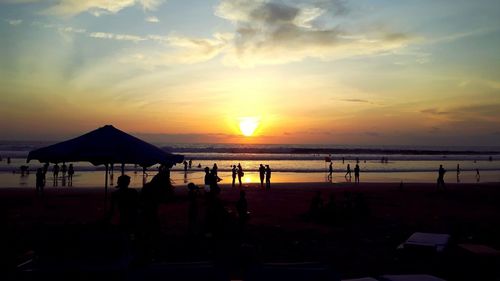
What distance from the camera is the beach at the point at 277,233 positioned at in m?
7.04

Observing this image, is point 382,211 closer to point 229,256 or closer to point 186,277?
point 229,256

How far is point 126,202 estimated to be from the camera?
9.98 metres

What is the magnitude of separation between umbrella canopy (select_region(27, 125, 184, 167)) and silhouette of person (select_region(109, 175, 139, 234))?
836 mm

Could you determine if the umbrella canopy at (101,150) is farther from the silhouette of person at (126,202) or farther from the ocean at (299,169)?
the ocean at (299,169)

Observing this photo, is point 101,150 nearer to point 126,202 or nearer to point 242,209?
point 126,202

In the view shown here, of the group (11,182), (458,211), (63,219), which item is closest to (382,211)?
(458,211)

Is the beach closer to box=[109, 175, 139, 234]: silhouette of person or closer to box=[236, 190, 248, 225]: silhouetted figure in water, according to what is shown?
box=[236, 190, 248, 225]: silhouetted figure in water

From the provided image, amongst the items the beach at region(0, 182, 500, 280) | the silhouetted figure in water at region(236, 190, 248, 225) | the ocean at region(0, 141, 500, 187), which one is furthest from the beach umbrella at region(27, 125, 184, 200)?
the ocean at region(0, 141, 500, 187)

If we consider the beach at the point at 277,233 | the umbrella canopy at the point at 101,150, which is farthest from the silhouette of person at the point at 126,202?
the umbrella canopy at the point at 101,150

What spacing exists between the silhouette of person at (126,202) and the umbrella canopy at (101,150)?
836 millimetres

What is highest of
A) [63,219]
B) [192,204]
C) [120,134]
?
[120,134]

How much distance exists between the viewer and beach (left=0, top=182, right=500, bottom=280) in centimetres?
704

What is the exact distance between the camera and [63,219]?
17.4m

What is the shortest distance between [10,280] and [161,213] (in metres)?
13.0
